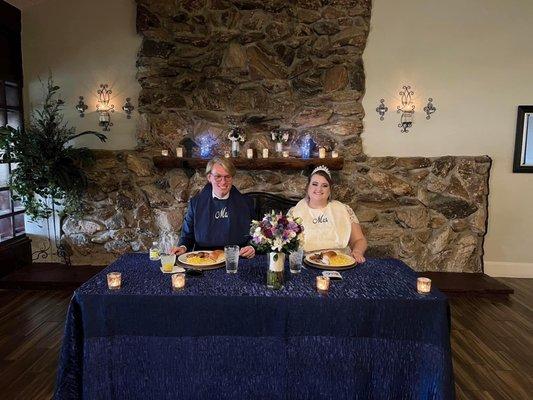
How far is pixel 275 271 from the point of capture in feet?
5.53

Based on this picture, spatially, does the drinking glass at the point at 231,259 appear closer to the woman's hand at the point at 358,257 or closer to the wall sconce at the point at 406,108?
the woman's hand at the point at 358,257

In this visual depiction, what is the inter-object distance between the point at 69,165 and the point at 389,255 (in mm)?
3131

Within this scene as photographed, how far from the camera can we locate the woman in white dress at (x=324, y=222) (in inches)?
94.2

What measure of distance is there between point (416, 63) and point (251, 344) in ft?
10.6

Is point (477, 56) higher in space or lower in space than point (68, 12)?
lower

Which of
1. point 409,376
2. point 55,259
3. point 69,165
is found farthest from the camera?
point 55,259

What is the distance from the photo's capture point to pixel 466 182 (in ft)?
12.3

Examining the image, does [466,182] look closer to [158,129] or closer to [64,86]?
[158,129]

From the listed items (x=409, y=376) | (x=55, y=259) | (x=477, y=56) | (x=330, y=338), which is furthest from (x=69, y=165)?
Result: (x=477, y=56)

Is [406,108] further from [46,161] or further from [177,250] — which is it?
[46,161]

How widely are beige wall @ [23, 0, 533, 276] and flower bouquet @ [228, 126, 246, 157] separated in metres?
0.99

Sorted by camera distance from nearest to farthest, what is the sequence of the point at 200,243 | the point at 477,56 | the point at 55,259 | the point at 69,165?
the point at 200,243, the point at 69,165, the point at 477,56, the point at 55,259

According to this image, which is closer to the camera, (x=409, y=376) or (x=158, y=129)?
(x=409, y=376)

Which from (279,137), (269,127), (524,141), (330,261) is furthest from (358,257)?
(524,141)
